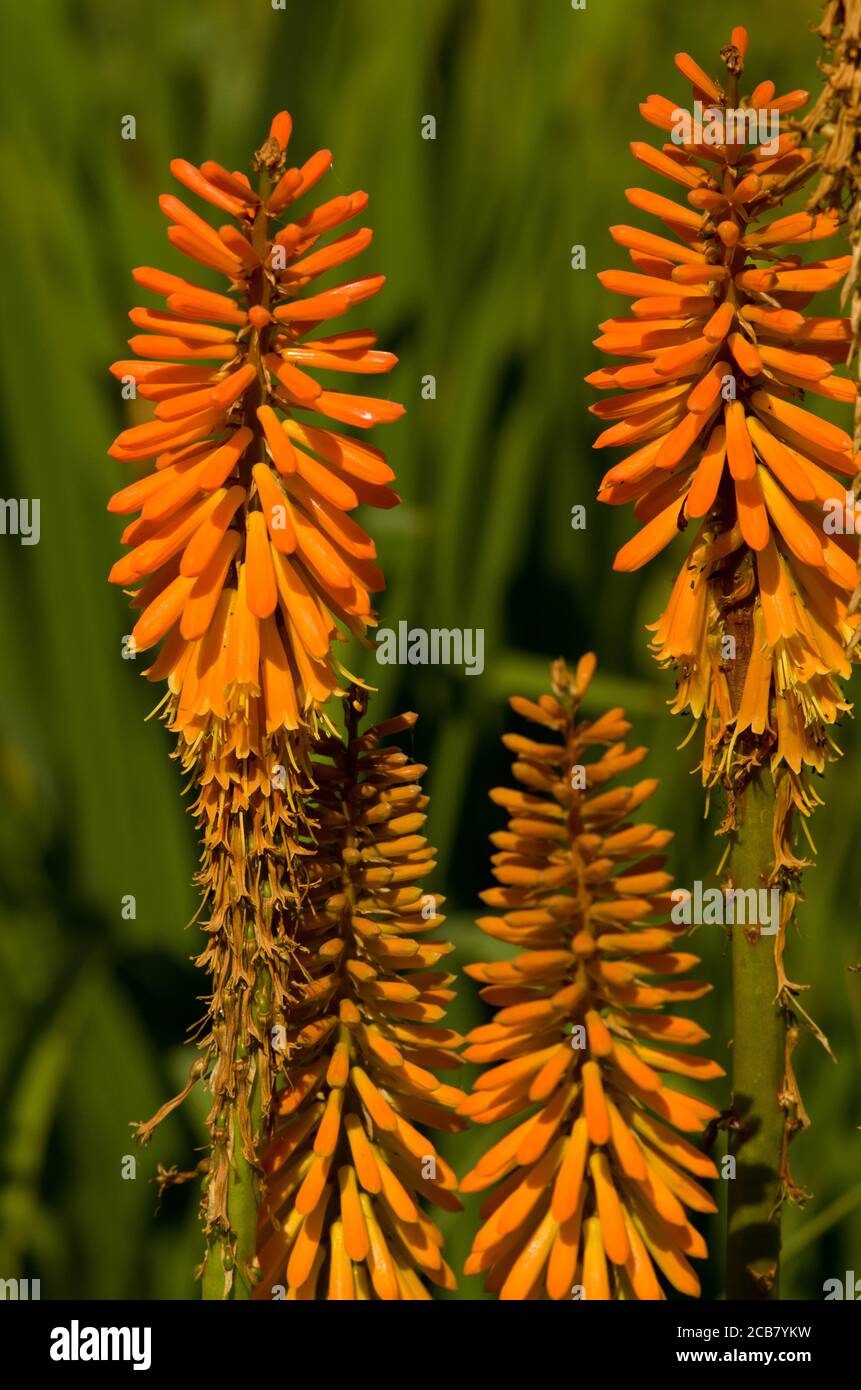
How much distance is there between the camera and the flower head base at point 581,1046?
4.49 ft

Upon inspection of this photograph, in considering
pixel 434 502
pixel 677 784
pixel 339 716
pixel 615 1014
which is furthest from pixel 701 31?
pixel 615 1014

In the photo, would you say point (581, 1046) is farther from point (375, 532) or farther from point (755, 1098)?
point (375, 532)

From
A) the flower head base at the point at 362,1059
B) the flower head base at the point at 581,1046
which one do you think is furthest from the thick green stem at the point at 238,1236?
the flower head base at the point at 581,1046

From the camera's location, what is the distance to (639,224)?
11.4 feet

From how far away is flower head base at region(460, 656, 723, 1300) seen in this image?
137cm

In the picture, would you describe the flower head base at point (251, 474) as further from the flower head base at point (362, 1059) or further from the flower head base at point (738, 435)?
the flower head base at point (738, 435)

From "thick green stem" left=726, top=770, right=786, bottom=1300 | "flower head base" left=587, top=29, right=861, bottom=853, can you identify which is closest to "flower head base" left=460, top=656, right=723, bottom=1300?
"thick green stem" left=726, top=770, right=786, bottom=1300

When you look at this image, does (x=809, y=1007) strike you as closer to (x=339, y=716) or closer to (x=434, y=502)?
(x=434, y=502)

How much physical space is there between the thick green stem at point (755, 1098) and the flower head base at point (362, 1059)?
0.24 meters

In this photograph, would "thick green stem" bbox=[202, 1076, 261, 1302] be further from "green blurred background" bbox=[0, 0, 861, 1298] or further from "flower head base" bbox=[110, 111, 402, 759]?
"green blurred background" bbox=[0, 0, 861, 1298]

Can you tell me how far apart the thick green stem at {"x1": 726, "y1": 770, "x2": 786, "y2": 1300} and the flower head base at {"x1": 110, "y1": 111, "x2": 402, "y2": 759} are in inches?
15.4

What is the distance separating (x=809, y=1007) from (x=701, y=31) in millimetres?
2425

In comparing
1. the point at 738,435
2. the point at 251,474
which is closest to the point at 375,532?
the point at 251,474

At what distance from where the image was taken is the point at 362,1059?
1.58m
